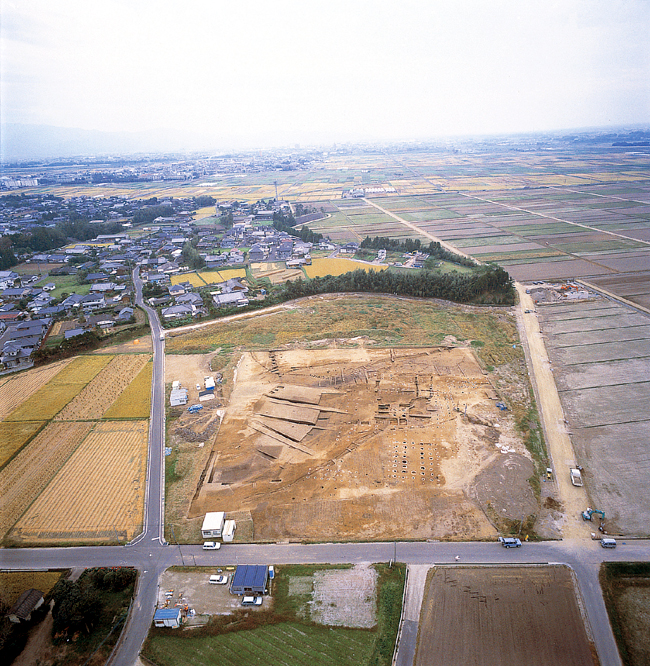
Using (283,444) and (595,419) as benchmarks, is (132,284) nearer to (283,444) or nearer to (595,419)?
(283,444)

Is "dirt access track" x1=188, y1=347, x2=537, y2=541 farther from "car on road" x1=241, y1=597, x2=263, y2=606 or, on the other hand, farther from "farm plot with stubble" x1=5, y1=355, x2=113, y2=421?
"farm plot with stubble" x1=5, y1=355, x2=113, y2=421

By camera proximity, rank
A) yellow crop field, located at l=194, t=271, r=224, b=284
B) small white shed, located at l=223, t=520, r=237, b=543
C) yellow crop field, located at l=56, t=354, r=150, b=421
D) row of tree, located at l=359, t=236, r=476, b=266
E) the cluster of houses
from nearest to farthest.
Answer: small white shed, located at l=223, t=520, r=237, b=543 < yellow crop field, located at l=56, t=354, r=150, b=421 < the cluster of houses < yellow crop field, located at l=194, t=271, r=224, b=284 < row of tree, located at l=359, t=236, r=476, b=266

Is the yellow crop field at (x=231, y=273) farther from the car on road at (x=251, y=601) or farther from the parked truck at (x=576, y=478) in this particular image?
the parked truck at (x=576, y=478)

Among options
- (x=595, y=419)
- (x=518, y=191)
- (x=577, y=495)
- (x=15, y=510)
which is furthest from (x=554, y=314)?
(x=518, y=191)

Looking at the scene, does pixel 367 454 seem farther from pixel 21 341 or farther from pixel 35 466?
pixel 21 341

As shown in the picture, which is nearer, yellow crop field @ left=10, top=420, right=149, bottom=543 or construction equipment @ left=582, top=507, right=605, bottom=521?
construction equipment @ left=582, top=507, right=605, bottom=521

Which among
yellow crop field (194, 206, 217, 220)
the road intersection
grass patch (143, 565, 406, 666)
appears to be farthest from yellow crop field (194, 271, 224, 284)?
grass patch (143, 565, 406, 666)

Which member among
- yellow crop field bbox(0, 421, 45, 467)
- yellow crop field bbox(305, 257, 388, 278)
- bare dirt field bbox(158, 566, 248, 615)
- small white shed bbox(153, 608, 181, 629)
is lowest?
bare dirt field bbox(158, 566, 248, 615)

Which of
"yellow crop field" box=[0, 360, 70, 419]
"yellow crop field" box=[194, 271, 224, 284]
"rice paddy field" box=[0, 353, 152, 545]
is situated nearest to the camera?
"rice paddy field" box=[0, 353, 152, 545]
